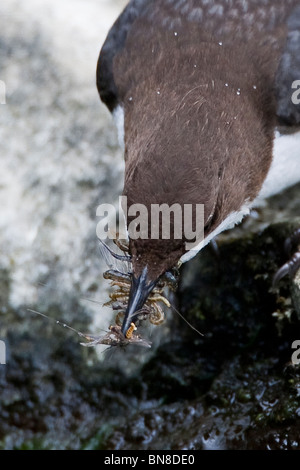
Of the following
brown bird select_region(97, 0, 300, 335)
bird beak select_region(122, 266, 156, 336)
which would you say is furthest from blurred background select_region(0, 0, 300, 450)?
bird beak select_region(122, 266, 156, 336)

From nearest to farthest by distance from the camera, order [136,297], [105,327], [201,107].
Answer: [136,297], [201,107], [105,327]

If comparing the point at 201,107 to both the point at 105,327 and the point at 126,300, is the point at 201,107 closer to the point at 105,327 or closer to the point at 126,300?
the point at 126,300

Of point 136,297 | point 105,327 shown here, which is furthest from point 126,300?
point 105,327

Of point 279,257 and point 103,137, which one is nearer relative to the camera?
point 279,257

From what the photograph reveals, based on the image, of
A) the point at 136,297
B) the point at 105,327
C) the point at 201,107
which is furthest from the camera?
the point at 105,327

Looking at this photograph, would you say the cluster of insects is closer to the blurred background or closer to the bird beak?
the bird beak
